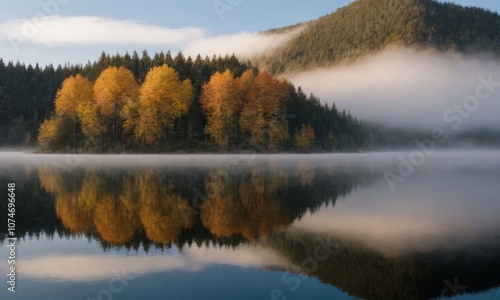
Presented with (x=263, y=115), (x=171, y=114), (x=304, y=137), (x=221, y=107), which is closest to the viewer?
(x=171, y=114)

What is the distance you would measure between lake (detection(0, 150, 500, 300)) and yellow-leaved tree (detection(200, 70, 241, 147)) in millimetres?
58688

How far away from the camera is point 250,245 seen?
679 inches

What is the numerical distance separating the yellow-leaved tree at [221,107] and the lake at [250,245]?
5869 centimetres

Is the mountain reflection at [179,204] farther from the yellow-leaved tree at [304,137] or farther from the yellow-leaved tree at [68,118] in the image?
the yellow-leaved tree at [304,137]

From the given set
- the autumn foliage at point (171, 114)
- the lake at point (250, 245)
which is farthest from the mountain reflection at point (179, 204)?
the autumn foliage at point (171, 114)

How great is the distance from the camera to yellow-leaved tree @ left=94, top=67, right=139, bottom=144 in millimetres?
89694

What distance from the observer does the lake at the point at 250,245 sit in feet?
42.1

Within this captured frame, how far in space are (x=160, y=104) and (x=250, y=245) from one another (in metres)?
74.3

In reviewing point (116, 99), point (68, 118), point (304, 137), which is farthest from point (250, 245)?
point (68, 118)

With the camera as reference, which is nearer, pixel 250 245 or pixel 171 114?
pixel 250 245

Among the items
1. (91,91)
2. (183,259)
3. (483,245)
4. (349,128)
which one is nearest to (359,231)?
(483,245)

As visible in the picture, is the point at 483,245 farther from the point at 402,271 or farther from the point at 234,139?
the point at 234,139

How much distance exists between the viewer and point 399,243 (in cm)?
1759

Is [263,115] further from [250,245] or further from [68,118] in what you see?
[250,245]
